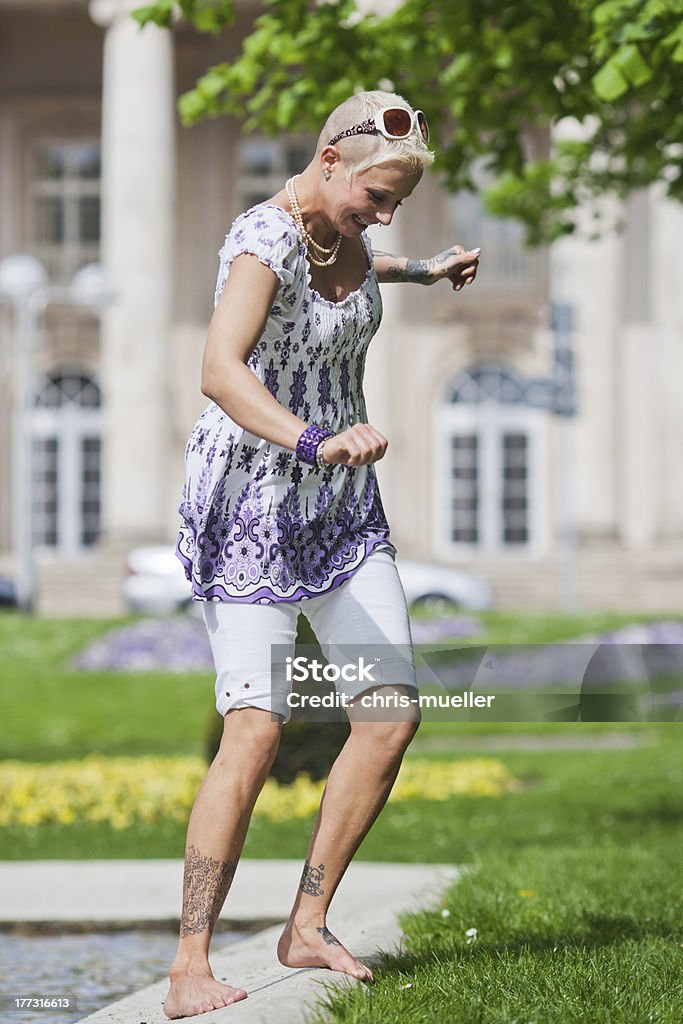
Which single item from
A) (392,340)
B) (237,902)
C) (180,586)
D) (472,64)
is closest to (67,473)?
(392,340)

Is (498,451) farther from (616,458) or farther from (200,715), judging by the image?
(200,715)

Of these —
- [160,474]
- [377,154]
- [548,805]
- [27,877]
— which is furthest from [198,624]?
[377,154]

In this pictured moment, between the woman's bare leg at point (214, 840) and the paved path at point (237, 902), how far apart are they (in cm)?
14

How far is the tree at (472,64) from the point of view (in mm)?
5727

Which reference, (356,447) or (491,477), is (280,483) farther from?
(491,477)

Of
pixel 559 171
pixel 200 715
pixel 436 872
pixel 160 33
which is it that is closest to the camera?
pixel 436 872

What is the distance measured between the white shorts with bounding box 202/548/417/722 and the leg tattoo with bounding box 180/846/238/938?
0.29 meters

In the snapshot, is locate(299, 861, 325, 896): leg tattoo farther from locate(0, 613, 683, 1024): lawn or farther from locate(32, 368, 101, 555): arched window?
locate(32, 368, 101, 555): arched window

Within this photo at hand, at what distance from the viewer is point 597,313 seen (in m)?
32.5

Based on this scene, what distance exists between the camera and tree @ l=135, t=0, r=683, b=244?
5727 mm

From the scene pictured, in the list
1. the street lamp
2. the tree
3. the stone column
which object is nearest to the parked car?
the street lamp

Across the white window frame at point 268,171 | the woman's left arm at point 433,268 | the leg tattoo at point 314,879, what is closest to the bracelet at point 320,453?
the woman's left arm at point 433,268

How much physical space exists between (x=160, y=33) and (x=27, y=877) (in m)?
25.8

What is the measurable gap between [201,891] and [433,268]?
1423mm
